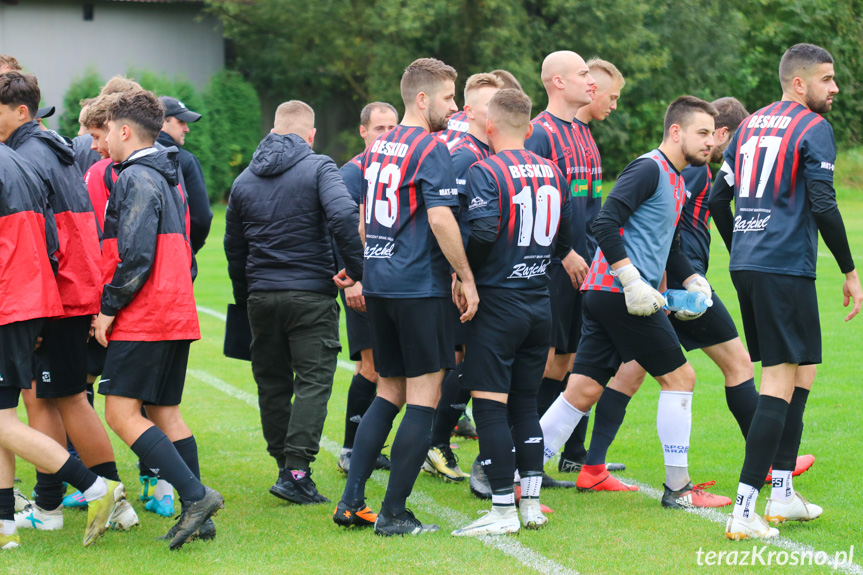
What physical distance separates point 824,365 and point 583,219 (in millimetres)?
4180

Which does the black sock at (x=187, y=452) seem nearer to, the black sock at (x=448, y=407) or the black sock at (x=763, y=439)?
the black sock at (x=448, y=407)

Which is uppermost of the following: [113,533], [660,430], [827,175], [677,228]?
[827,175]

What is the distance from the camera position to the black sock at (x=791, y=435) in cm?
517

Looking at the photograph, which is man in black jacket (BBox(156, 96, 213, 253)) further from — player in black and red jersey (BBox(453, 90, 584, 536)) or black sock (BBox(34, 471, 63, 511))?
player in black and red jersey (BBox(453, 90, 584, 536))

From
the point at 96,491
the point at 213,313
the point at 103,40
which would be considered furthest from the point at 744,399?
the point at 103,40

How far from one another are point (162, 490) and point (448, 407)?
1861 mm

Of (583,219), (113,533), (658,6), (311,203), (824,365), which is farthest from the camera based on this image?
(658,6)

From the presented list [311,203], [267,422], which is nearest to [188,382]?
[267,422]

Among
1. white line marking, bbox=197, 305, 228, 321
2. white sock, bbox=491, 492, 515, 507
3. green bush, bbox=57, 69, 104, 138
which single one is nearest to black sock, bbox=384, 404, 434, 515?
white sock, bbox=491, 492, 515, 507

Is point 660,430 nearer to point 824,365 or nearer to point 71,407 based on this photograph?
point 71,407

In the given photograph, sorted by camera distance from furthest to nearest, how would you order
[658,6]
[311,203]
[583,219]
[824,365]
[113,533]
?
[658,6] → [824,365] → [583,219] → [311,203] → [113,533]

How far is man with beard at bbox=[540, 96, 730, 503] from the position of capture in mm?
5332

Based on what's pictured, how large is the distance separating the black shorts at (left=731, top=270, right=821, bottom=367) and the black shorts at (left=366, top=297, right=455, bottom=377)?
1.61m

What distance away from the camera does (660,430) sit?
5562mm
